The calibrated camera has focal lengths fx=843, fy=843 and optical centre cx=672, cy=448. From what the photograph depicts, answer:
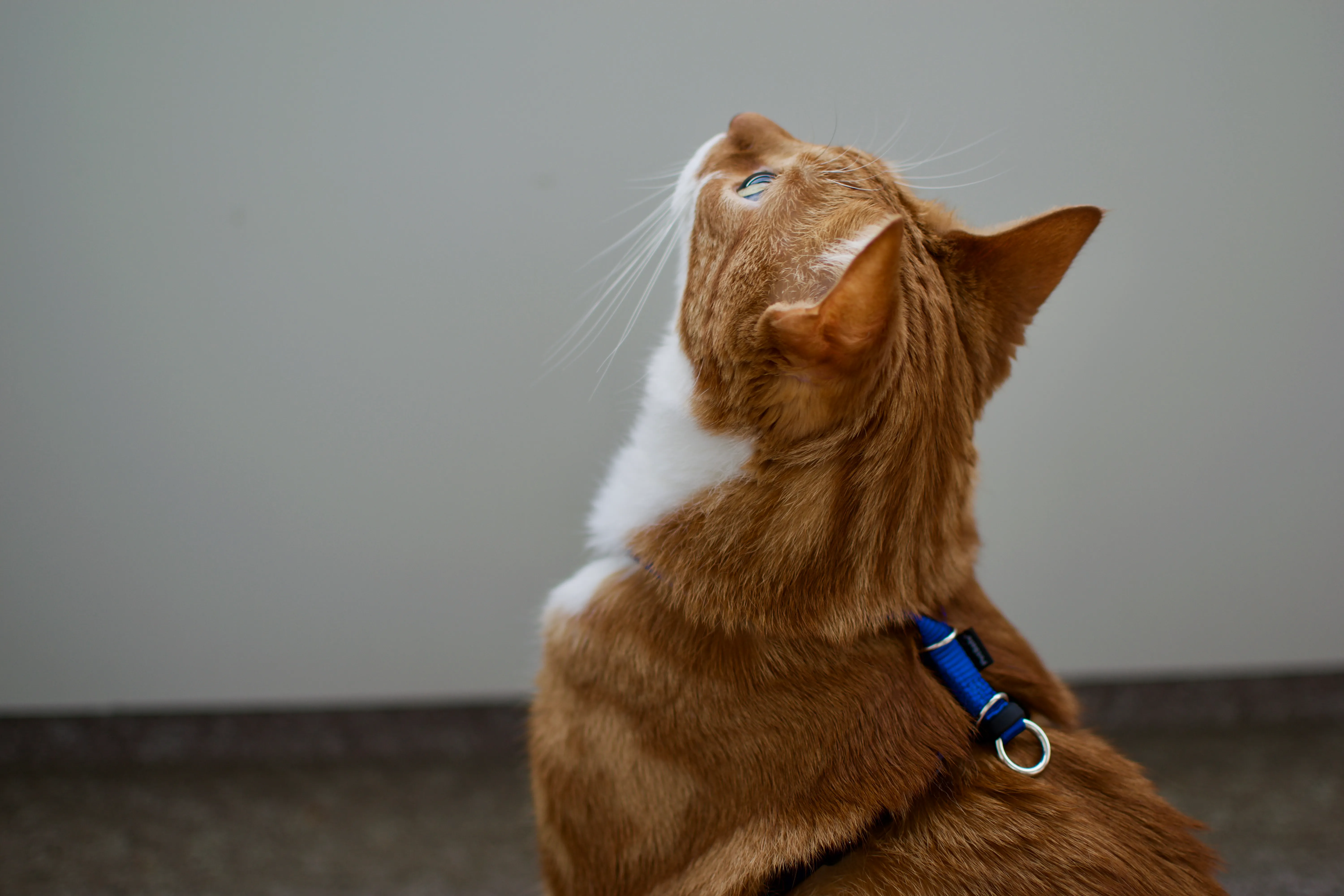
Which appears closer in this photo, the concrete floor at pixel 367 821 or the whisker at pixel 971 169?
the whisker at pixel 971 169

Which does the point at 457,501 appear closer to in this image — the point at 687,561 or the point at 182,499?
the point at 182,499

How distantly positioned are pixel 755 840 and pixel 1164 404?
1440mm

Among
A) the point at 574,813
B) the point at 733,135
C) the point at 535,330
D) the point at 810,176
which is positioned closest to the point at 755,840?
the point at 574,813

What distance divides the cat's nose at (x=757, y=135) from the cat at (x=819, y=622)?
99 mm

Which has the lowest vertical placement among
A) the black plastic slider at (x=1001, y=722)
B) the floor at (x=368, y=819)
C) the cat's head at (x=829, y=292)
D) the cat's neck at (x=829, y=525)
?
the floor at (x=368, y=819)

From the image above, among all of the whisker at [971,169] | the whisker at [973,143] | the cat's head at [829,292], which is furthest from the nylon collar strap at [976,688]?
the whisker at [973,143]

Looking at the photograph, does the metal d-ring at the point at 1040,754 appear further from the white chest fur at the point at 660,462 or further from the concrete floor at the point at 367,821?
the concrete floor at the point at 367,821

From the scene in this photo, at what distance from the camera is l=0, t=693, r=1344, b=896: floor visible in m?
1.57

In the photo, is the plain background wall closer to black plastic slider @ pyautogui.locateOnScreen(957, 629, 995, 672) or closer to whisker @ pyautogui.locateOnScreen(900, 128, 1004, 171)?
whisker @ pyautogui.locateOnScreen(900, 128, 1004, 171)

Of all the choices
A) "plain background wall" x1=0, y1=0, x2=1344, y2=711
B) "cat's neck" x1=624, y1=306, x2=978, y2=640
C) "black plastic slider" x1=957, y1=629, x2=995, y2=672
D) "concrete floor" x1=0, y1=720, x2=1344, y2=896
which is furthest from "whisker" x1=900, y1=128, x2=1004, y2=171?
"concrete floor" x1=0, y1=720, x2=1344, y2=896

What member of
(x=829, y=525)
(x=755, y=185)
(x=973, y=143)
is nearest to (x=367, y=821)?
(x=829, y=525)

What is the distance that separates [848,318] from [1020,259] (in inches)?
12.7

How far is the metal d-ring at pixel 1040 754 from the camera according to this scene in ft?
2.71

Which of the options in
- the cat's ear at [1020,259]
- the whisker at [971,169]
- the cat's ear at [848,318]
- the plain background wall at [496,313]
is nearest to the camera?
the cat's ear at [848,318]
